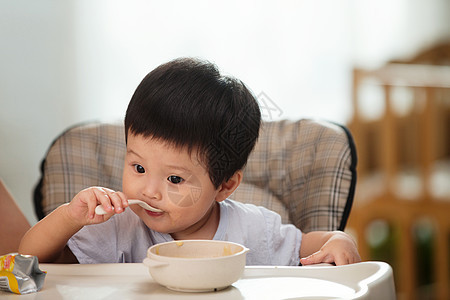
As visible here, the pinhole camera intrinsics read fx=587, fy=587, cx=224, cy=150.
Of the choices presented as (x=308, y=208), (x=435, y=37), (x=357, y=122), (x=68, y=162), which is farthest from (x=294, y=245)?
(x=435, y=37)

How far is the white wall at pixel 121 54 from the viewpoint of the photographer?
2389 millimetres

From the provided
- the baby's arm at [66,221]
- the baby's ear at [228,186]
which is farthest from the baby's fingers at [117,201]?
the baby's ear at [228,186]

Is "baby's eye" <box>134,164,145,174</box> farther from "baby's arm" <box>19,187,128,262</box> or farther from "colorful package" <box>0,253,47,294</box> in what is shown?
"colorful package" <box>0,253,47,294</box>

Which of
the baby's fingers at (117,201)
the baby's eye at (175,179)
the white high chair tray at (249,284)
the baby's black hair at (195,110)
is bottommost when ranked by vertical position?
the white high chair tray at (249,284)

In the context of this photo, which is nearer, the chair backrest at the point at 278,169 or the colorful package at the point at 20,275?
the colorful package at the point at 20,275

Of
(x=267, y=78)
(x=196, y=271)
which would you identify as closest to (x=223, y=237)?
(x=196, y=271)

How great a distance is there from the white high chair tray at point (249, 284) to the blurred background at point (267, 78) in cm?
71

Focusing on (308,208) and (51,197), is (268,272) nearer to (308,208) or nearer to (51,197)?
(308,208)

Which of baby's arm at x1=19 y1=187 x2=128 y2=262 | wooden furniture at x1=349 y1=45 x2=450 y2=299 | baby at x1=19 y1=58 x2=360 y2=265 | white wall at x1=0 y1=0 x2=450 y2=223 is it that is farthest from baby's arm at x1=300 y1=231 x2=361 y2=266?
wooden furniture at x1=349 y1=45 x2=450 y2=299

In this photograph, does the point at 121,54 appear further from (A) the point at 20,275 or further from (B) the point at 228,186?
(A) the point at 20,275

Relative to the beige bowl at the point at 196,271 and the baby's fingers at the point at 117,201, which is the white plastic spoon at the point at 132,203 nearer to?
the baby's fingers at the point at 117,201

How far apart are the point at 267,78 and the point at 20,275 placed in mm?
2549

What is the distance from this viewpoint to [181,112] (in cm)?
101

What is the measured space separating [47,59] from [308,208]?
1.55 m
